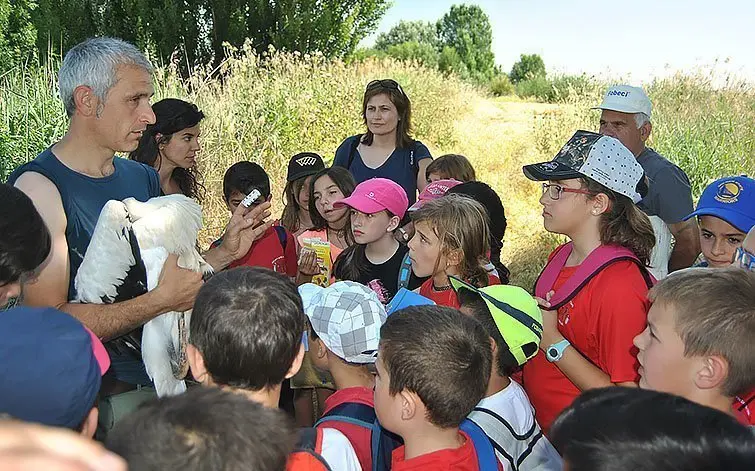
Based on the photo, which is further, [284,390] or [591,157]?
[284,390]

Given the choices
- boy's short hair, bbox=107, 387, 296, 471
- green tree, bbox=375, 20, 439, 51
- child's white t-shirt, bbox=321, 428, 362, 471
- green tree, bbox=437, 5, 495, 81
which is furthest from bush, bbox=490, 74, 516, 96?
boy's short hair, bbox=107, 387, 296, 471

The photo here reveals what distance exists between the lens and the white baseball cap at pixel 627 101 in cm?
407

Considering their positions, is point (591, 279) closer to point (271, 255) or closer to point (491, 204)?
point (491, 204)

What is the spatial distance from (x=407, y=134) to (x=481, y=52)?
157 feet

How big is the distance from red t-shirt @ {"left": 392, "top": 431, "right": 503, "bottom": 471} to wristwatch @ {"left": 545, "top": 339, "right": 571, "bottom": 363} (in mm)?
563

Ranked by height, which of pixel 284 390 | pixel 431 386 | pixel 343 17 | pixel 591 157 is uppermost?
pixel 343 17

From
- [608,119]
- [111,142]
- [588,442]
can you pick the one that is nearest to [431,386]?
[588,442]

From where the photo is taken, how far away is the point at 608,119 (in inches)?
164

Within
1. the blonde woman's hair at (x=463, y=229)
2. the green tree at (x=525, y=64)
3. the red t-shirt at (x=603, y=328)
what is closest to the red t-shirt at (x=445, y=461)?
the red t-shirt at (x=603, y=328)

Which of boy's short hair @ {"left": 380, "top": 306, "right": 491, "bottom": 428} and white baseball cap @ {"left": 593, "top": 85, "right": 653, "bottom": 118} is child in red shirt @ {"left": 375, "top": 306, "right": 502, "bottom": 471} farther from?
white baseball cap @ {"left": 593, "top": 85, "right": 653, "bottom": 118}

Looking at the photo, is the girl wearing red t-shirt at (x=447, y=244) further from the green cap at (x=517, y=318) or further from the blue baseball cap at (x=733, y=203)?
the blue baseball cap at (x=733, y=203)

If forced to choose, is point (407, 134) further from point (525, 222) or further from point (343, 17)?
point (343, 17)

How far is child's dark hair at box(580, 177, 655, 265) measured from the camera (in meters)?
2.45

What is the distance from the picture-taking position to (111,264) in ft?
7.14
